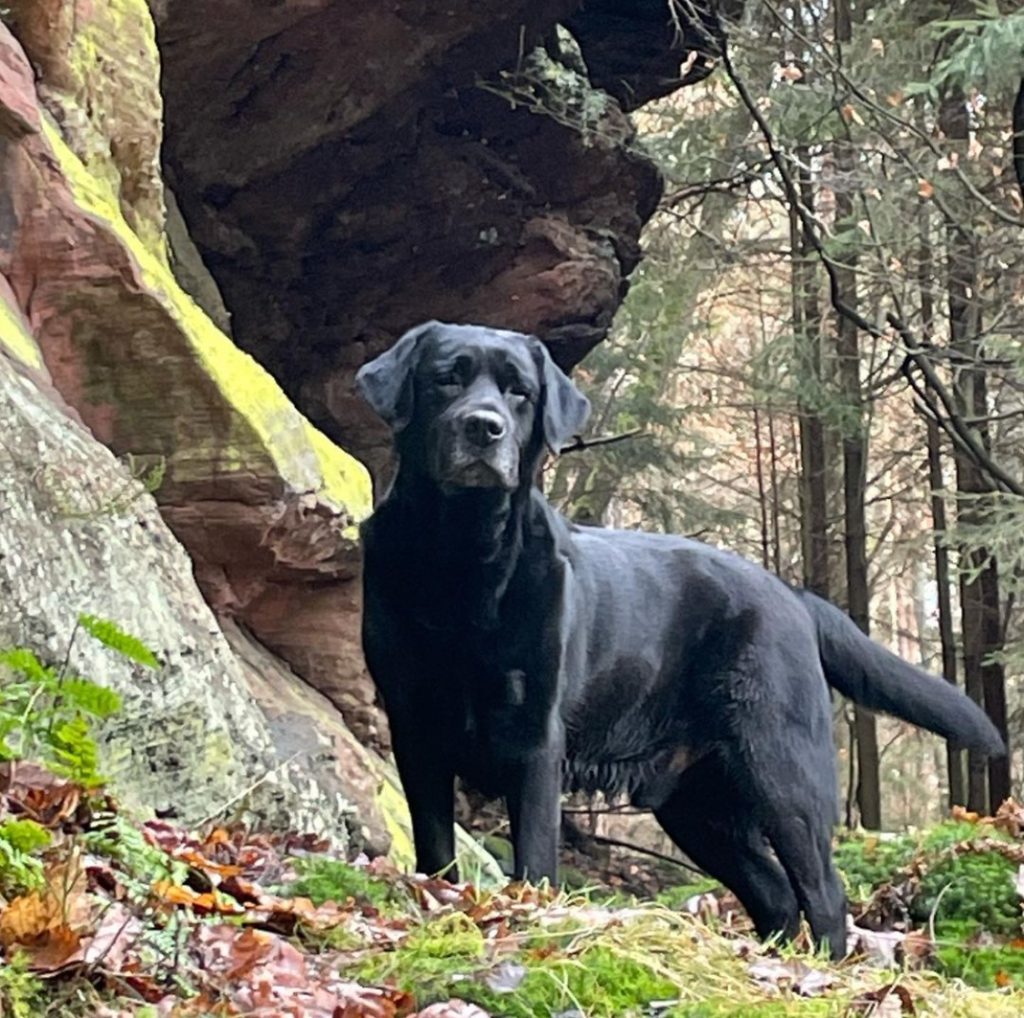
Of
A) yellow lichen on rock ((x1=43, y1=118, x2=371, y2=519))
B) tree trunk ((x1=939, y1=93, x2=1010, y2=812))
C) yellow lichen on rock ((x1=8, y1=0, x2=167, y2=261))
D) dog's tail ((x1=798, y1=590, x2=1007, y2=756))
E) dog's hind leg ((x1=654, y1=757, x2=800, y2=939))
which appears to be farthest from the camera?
tree trunk ((x1=939, y1=93, x2=1010, y2=812))

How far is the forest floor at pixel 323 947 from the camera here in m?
2.29

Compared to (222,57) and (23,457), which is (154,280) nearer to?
(23,457)

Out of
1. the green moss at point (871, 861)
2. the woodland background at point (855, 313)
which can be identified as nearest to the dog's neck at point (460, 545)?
the green moss at point (871, 861)

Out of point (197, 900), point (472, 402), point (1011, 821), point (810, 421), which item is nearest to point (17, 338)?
point (472, 402)

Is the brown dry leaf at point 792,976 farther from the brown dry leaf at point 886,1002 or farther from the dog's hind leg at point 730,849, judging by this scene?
the dog's hind leg at point 730,849

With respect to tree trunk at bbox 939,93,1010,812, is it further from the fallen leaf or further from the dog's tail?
the fallen leaf

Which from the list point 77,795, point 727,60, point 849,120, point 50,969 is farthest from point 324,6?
point 50,969

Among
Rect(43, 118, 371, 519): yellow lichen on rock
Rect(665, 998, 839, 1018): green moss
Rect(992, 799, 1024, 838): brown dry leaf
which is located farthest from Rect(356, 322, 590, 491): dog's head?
Rect(992, 799, 1024, 838): brown dry leaf

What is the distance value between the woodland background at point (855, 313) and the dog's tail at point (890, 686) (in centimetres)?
366

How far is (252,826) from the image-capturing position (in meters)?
4.77

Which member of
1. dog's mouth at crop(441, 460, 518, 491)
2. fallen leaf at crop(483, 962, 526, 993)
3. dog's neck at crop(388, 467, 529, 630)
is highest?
dog's mouth at crop(441, 460, 518, 491)

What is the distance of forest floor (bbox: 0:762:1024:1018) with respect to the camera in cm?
229

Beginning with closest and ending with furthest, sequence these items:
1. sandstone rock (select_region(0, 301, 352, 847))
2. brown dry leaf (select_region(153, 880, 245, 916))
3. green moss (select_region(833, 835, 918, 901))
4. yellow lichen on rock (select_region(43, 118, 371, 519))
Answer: brown dry leaf (select_region(153, 880, 245, 916)), sandstone rock (select_region(0, 301, 352, 847)), yellow lichen on rock (select_region(43, 118, 371, 519)), green moss (select_region(833, 835, 918, 901))

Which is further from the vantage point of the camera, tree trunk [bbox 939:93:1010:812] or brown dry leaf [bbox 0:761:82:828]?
tree trunk [bbox 939:93:1010:812]
